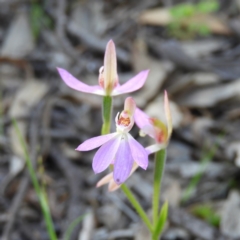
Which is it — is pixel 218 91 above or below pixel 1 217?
above

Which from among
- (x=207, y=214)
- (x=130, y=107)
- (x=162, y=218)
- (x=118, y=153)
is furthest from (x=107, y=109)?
(x=207, y=214)

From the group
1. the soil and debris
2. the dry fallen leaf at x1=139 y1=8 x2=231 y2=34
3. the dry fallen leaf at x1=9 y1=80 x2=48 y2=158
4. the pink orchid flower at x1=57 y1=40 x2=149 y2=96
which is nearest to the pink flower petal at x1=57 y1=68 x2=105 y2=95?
the pink orchid flower at x1=57 y1=40 x2=149 y2=96

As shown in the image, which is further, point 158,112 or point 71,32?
point 71,32

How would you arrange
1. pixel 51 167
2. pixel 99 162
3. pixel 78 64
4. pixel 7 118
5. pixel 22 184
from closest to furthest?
1. pixel 99 162
2. pixel 22 184
3. pixel 51 167
4. pixel 7 118
5. pixel 78 64

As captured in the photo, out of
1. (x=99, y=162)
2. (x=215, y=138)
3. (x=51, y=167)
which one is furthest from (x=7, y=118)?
(x=99, y=162)

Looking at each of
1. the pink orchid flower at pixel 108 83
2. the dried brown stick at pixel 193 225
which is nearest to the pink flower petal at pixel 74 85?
the pink orchid flower at pixel 108 83

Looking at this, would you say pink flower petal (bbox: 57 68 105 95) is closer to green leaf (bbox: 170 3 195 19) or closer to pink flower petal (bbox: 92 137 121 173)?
pink flower petal (bbox: 92 137 121 173)

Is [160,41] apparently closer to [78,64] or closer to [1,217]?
[78,64]

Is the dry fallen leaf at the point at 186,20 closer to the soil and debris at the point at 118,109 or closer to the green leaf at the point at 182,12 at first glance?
the soil and debris at the point at 118,109
